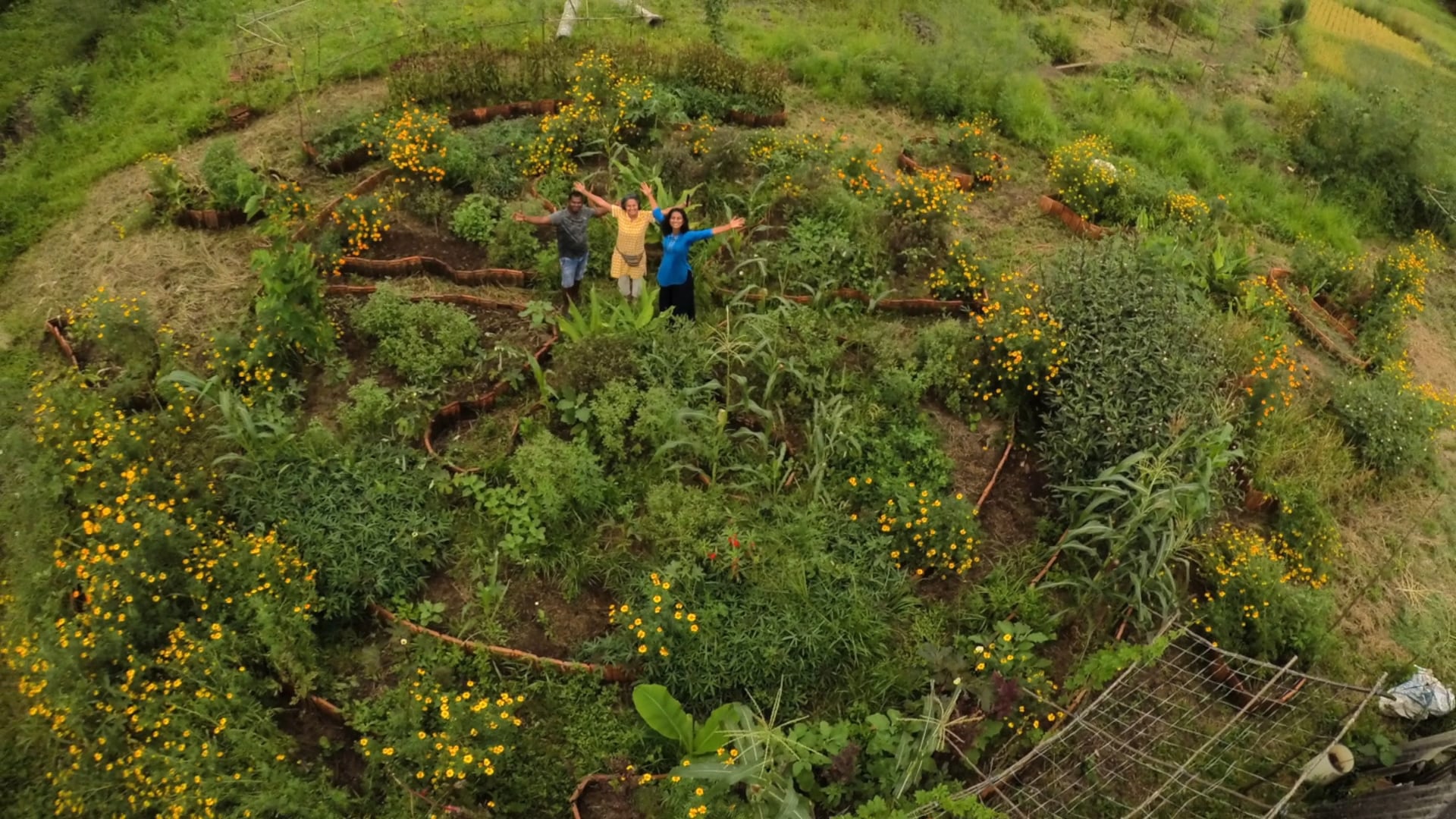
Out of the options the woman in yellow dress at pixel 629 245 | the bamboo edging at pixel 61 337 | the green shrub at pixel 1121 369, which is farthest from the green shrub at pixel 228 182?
the green shrub at pixel 1121 369

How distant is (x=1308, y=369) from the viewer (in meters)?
7.58

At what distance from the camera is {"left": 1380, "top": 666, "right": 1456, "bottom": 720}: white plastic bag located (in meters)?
5.16

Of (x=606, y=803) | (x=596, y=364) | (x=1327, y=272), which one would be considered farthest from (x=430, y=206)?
(x=1327, y=272)

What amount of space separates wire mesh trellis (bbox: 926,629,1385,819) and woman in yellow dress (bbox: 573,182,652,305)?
4328 mm

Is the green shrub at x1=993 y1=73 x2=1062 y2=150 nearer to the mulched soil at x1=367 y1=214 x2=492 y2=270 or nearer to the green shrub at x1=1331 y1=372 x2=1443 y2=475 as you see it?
the green shrub at x1=1331 y1=372 x2=1443 y2=475

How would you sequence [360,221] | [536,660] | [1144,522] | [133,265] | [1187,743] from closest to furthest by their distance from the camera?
Answer: [536,660], [1187,743], [1144,522], [133,265], [360,221]

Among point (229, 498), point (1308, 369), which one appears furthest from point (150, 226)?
point (1308, 369)

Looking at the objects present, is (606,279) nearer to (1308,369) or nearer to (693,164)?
(693,164)

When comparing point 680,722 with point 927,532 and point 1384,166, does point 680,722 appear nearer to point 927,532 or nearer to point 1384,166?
point 927,532

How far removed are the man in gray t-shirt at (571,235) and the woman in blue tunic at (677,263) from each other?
0.57 meters

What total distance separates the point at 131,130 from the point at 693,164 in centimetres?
563

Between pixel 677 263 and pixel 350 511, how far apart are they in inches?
114

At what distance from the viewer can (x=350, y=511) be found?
5.48 metres

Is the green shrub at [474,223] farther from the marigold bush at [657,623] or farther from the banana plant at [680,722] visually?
the banana plant at [680,722]
